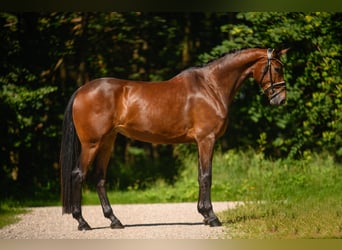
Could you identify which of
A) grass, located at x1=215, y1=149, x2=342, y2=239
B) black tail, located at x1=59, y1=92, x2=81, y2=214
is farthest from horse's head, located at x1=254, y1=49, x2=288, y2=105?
black tail, located at x1=59, y1=92, x2=81, y2=214

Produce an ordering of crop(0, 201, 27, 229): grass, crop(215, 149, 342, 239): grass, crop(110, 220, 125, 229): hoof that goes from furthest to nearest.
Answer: crop(0, 201, 27, 229): grass
crop(110, 220, 125, 229): hoof
crop(215, 149, 342, 239): grass

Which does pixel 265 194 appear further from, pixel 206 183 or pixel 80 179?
pixel 80 179

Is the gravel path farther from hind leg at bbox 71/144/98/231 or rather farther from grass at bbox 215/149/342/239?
grass at bbox 215/149/342/239

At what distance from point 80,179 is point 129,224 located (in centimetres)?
104

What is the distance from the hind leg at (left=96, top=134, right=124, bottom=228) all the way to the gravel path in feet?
0.47

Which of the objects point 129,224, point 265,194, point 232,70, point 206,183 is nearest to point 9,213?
point 129,224

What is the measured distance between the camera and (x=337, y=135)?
35.2ft

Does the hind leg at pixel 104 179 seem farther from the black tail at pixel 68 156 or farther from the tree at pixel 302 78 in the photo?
the tree at pixel 302 78

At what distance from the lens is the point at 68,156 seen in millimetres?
7000

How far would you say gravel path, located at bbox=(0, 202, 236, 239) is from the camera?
6.60m
